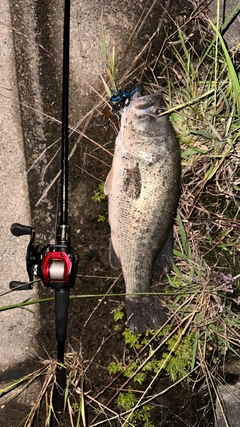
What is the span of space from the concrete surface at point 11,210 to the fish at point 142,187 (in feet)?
2.04

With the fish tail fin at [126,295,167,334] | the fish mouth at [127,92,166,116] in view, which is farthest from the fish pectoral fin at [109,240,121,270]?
the fish mouth at [127,92,166,116]

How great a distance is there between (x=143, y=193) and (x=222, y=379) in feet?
5.17

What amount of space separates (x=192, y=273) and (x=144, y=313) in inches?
17.2

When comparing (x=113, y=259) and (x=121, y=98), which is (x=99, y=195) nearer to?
(x=113, y=259)

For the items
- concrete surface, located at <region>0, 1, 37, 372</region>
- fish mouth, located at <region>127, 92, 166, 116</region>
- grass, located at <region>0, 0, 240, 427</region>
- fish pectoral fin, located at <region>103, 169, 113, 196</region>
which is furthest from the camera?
grass, located at <region>0, 0, 240, 427</region>

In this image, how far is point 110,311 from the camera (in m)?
3.06

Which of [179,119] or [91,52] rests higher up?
[91,52]

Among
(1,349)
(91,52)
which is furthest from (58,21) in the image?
(1,349)

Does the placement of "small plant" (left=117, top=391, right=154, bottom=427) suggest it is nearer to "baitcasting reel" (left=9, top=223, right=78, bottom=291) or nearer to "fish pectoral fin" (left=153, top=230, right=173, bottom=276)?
"fish pectoral fin" (left=153, top=230, right=173, bottom=276)

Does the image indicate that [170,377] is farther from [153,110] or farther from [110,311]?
[153,110]

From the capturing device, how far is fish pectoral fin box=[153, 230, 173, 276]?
2854 millimetres

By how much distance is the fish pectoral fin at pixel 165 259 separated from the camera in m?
2.85

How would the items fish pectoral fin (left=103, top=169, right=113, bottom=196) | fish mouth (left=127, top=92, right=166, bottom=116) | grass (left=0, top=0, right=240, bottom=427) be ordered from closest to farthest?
fish mouth (left=127, top=92, right=166, bottom=116)
fish pectoral fin (left=103, top=169, right=113, bottom=196)
grass (left=0, top=0, right=240, bottom=427)

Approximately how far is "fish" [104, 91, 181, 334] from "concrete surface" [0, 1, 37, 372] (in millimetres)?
623
